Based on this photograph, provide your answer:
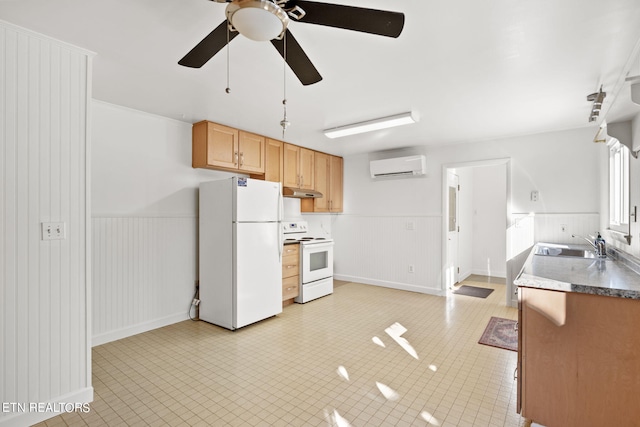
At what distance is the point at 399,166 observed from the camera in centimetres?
491

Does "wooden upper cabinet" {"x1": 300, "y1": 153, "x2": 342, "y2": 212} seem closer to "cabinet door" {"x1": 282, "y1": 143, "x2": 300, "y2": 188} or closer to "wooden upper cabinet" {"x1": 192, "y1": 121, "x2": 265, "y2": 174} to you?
"cabinet door" {"x1": 282, "y1": 143, "x2": 300, "y2": 188}

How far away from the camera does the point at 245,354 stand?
2.76m

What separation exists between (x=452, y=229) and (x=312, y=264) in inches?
93.7

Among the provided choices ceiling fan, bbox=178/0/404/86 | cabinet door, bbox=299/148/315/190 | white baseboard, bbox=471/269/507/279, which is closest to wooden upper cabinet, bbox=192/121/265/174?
cabinet door, bbox=299/148/315/190

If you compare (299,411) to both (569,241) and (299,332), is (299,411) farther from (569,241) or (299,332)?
(569,241)

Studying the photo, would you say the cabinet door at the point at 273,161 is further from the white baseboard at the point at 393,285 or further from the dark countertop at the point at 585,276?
the dark countertop at the point at 585,276

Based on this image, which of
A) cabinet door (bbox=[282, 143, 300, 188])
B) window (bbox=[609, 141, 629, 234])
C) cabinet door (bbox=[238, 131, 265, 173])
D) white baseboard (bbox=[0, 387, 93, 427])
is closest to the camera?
white baseboard (bbox=[0, 387, 93, 427])

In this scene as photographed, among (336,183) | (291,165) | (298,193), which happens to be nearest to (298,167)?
(291,165)

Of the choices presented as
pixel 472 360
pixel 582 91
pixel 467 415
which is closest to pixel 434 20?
Answer: pixel 582 91

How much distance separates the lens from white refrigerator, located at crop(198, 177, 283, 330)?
3.29m

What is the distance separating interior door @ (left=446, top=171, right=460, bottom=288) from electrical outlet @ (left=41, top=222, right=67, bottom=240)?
14.8 feet

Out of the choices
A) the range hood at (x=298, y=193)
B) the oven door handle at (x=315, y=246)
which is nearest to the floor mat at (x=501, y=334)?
the oven door handle at (x=315, y=246)

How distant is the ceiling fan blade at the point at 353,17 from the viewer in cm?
123

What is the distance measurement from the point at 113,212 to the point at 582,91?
4.37 m
